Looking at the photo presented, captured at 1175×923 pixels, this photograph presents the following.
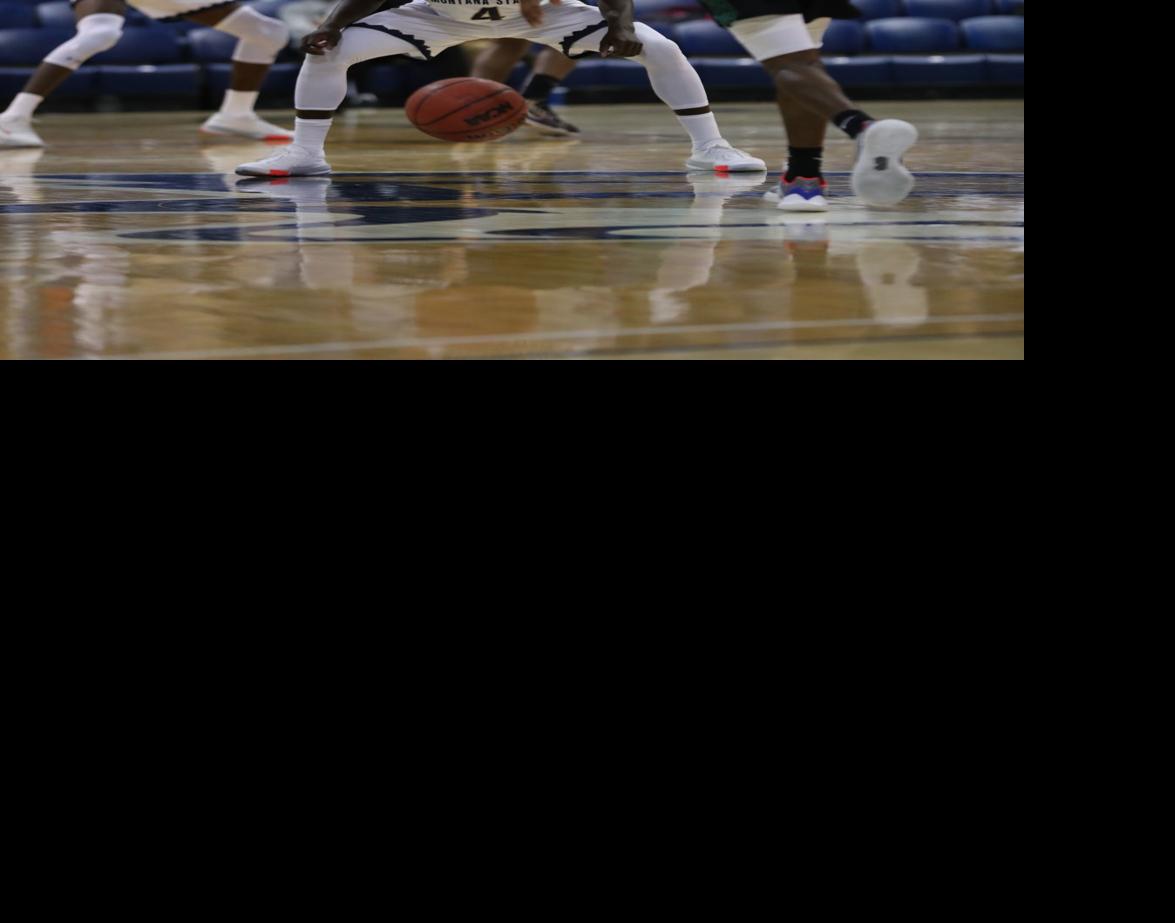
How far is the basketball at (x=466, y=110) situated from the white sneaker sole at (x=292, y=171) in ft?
1.41

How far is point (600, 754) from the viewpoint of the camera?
221 centimetres

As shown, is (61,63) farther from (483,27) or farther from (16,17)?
(16,17)

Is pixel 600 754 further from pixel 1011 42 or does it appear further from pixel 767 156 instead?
pixel 1011 42

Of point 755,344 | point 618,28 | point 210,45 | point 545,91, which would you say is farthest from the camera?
point 210,45

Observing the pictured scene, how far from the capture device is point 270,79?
10453 millimetres

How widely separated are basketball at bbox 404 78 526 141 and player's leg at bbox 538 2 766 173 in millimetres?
323

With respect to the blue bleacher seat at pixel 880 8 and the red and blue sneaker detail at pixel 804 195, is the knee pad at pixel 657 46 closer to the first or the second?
the red and blue sneaker detail at pixel 804 195

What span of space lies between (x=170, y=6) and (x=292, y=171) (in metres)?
2.12

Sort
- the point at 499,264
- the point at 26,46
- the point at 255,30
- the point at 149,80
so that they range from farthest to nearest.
→ the point at 149,80
the point at 26,46
the point at 255,30
the point at 499,264

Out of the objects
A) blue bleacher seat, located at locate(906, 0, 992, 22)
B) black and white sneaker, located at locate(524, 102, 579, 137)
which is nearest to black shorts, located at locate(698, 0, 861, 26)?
black and white sneaker, located at locate(524, 102, 579, 137)

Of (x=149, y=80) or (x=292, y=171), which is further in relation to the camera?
(x=149, y=80)

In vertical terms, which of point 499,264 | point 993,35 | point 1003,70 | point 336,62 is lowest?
point 1003,70

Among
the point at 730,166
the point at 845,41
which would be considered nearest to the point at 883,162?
the point at 730,166

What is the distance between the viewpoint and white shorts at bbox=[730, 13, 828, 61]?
4.11 metres
